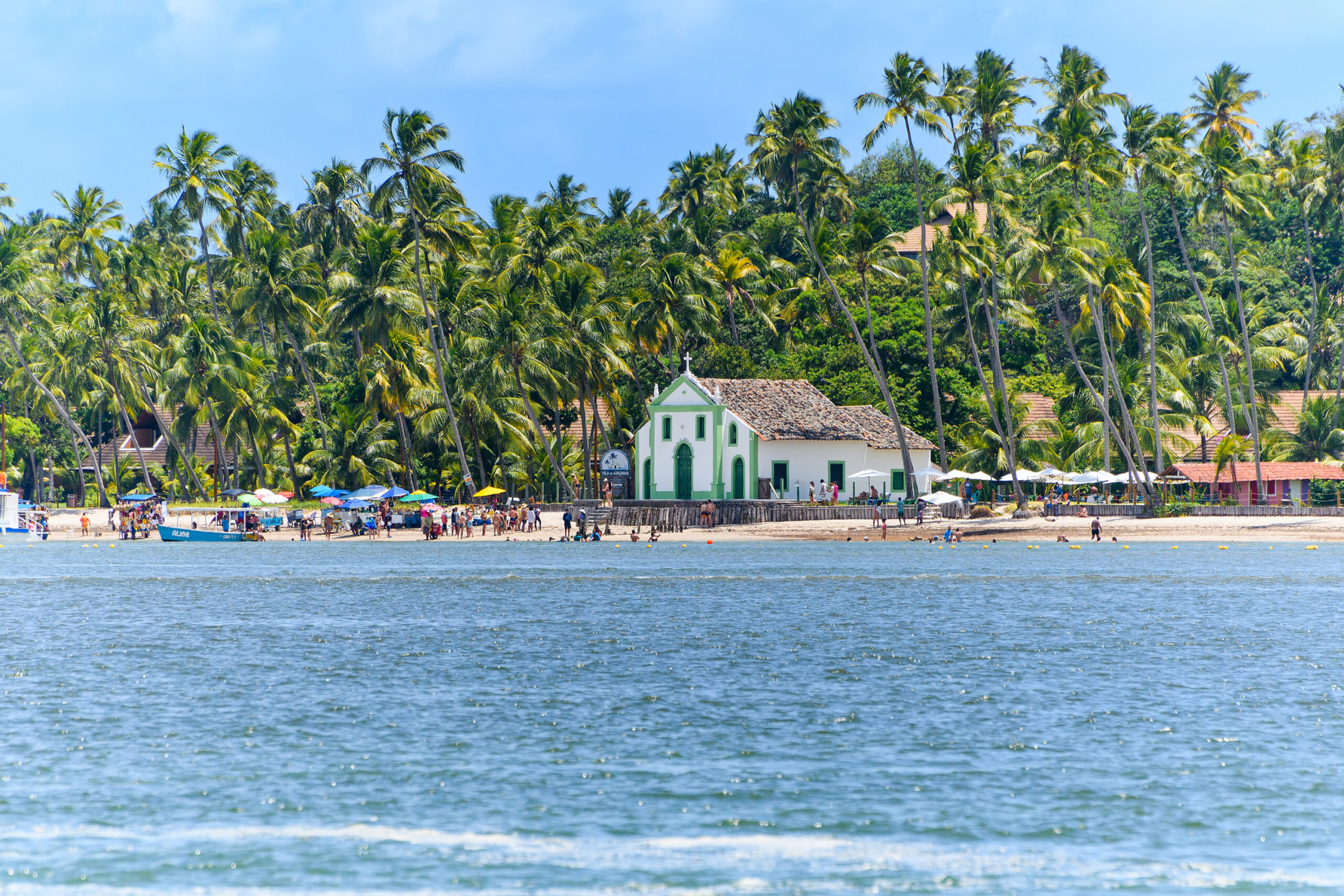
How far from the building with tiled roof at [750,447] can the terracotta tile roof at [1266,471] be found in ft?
42.5

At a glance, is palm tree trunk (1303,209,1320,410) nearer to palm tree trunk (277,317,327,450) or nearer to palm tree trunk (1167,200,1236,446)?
palm tree trunk (1167,200,1236,446)

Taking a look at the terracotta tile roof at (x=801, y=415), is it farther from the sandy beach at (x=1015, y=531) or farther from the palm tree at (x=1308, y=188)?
the palm tree at (x=1308, y=188)

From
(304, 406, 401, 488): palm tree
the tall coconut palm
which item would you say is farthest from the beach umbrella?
the tall coconut palm

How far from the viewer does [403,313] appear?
72875 millimetres

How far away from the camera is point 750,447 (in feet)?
224

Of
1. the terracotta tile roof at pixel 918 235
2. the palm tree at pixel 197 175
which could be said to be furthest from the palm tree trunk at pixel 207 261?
the terracotta tile roof at pixel 918 235

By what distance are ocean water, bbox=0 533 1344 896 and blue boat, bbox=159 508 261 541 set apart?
2908 centimetres

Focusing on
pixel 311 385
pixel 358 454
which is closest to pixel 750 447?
pixel 358 454

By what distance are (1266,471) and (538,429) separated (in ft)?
118

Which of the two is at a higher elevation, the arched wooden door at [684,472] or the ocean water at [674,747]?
the arched wooden door at [684,472]

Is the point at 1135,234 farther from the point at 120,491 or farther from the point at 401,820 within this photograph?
the point at 401,820

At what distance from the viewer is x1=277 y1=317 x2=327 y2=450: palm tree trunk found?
75.9 m

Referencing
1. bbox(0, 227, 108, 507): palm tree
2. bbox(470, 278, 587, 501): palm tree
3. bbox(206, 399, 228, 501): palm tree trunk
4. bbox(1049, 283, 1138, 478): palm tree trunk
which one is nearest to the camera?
bbox(1049, 283, 1138, 478): palm tree trunk

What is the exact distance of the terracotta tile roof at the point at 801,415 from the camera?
6944 centimetres
